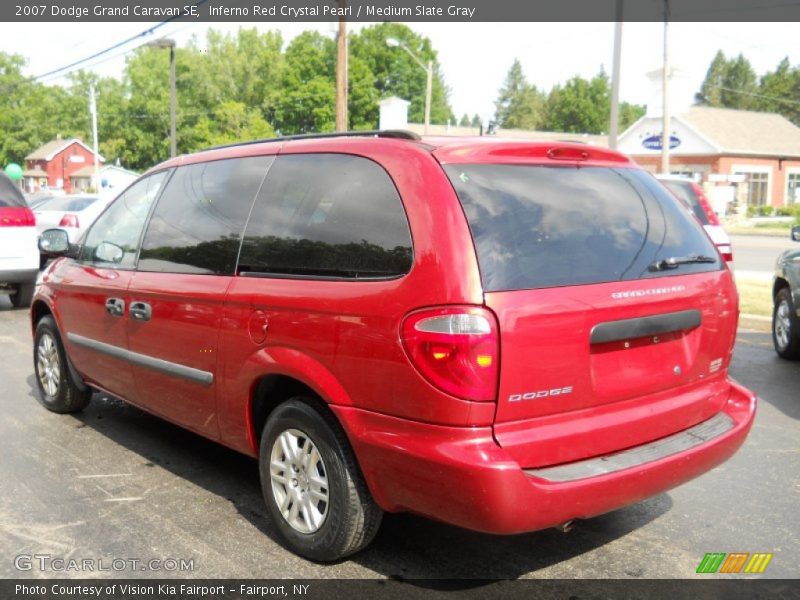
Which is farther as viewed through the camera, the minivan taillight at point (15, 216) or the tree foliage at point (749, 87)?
the tree foliage at point (749, 87)

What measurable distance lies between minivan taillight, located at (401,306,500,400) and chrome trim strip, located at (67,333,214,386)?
5.03 feet

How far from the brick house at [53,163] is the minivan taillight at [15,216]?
294ft

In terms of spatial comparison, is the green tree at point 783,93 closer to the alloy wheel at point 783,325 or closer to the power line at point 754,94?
the power line at point 754,94

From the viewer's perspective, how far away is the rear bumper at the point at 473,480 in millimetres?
2807

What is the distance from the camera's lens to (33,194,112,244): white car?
1502cm

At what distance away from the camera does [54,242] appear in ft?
17.6

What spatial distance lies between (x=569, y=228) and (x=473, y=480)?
111cm

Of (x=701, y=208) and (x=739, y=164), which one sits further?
(x=739, y=164)

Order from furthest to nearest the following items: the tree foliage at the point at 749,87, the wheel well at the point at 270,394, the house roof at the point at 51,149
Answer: the tree foliage at the point at 749,87 < the house roof at the point at 51,149 < the wheel well at the point at 270,394

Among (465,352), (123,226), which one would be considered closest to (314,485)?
(465,352)

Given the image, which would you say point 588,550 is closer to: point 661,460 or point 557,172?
point 661,460

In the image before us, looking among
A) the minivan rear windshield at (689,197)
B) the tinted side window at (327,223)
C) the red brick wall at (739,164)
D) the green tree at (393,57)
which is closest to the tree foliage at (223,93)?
the green tree at (393,57)

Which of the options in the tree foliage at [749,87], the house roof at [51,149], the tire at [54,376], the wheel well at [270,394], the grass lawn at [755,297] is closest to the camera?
the wheel well at [270,394]

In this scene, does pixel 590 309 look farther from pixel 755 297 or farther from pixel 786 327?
pixel 755 297
